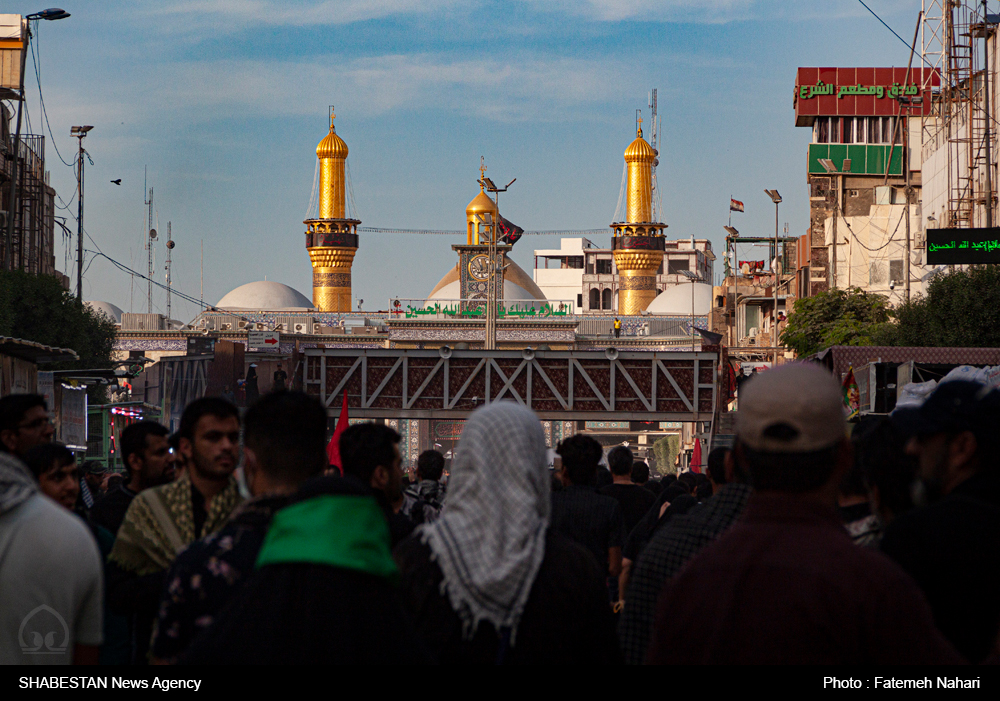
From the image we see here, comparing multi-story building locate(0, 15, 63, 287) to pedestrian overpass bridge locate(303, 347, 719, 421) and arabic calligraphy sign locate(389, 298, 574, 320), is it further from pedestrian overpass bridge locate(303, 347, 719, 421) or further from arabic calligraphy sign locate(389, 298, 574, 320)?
arabic calligraphy sign locate(389, 298, 574, 320)

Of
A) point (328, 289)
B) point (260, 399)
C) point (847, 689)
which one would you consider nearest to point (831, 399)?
point (847, 689)

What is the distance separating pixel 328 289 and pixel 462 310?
12785mm

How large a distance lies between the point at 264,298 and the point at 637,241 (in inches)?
1165

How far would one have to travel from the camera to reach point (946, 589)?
11.8ft

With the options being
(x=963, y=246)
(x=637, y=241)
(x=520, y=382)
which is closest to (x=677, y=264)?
(x=637, y=241)

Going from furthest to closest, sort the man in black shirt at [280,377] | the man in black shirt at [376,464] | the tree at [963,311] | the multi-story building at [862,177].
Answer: the multi-story building at [862,177] < the man in black shirt at [280,377] < the tree at [963,311] < the man in black shirt at [376,464]

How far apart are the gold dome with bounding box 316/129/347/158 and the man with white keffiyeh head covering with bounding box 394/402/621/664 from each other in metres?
89.5

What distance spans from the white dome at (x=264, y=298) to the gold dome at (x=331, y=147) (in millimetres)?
13171

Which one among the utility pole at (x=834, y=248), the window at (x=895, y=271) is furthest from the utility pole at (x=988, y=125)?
the utility pole at (x=834, y=248)

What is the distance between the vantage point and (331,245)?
293ft

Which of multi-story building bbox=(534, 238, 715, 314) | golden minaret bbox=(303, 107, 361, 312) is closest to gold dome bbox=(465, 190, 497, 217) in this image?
golden minaret bbox=(303, 107, 361, 312)

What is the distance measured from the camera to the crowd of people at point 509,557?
3059mm

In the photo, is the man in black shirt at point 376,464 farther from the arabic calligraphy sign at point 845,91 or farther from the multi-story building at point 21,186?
the arabic calligraphy sign at point 845,91

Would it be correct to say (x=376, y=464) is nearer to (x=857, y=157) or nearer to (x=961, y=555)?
(x=961, y=555)
